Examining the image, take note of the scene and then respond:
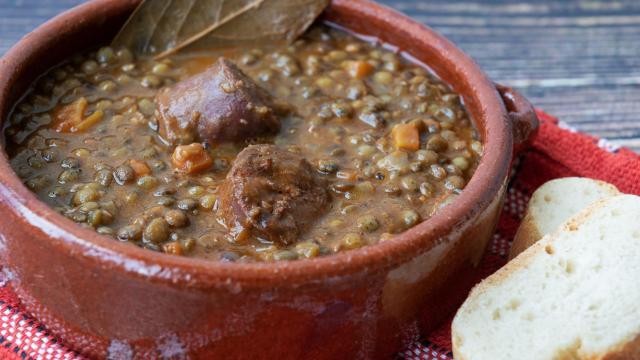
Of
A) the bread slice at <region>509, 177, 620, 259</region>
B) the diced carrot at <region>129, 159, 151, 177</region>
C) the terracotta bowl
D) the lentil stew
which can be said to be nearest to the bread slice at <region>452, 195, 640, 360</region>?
the terracotta bowl

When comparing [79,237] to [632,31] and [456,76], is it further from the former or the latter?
Result: [632,31]

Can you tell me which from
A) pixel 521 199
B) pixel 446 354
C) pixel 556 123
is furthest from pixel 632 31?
pixel 446 354

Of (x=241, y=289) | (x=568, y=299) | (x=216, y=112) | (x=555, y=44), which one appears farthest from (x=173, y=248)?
(x=555, y=44)

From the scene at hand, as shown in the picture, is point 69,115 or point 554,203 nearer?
point 69,115

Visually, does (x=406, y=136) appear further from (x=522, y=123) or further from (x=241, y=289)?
(x=241, y=289)

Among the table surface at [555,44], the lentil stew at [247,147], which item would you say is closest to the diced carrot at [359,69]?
the lentil stew at [247,147]

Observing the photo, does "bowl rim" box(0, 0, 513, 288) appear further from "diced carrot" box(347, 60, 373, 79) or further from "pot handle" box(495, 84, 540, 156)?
"diced carrot" box(347, 60, 373, 79)
